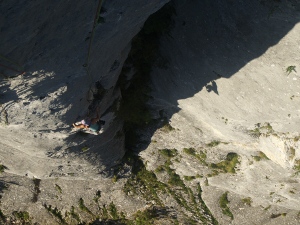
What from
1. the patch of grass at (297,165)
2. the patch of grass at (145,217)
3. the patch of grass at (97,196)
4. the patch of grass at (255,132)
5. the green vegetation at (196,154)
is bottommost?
the patch of grass at (145,217)

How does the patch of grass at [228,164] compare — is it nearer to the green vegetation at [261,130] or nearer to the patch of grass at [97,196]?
the green vegetation at [261,130]

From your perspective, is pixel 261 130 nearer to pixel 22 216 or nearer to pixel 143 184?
pixel 143 184

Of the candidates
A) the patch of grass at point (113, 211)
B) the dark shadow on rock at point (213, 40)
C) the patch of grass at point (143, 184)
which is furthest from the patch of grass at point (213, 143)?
the patch of grass at point (113, 211)

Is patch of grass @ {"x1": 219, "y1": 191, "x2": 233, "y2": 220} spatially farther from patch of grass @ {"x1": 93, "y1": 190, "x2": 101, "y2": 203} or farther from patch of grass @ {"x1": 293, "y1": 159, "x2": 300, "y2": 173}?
patch of grass @ {"x1": 93, "y1": 190, "x2": 101, "y2": 203}

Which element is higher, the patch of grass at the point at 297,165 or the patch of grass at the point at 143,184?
the patch of grass at the point at 297,165

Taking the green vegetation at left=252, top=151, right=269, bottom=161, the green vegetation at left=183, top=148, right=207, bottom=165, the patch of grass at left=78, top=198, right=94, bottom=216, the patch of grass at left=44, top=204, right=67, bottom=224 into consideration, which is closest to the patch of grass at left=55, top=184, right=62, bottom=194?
the patch of grass at left=78, top=198, right=94, bottom=216

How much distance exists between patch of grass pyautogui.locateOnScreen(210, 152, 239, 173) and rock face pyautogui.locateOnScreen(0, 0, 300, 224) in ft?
0.08

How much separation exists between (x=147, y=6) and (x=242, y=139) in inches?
157

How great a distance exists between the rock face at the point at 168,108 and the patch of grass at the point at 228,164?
0.02 m

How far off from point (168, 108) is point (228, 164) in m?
2.21

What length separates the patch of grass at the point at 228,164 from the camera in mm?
8281

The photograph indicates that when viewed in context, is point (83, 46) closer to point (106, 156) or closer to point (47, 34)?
point (47, 34)

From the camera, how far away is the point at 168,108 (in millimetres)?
7605

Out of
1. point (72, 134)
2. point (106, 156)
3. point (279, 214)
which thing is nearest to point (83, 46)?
point (72, 134)
